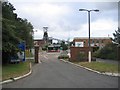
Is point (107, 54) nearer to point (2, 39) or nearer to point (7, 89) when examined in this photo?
point (2, 39)

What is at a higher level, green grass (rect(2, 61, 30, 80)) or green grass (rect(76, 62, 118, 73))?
green grass (rect(2, 61, 30, 80))

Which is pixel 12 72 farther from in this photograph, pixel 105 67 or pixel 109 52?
pixel 109 52

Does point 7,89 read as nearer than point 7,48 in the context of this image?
Yes

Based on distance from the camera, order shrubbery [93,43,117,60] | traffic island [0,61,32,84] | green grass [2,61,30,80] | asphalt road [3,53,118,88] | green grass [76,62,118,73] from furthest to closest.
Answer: shrubbery [93,43,117,60]
green grass [76,62,118,73]
green grass [2,61,30,80]
traffic island [0,61,32,84]
asphalt road [3,53,118,88]

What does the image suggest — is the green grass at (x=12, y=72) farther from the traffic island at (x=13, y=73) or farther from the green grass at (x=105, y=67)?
the green grass at (x=105, y=67)

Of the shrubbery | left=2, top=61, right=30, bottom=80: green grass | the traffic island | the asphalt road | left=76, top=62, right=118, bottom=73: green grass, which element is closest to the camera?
the asphalt road

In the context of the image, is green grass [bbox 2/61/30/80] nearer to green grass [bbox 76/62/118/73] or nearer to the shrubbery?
green grass [bbox 76/62/118/73]

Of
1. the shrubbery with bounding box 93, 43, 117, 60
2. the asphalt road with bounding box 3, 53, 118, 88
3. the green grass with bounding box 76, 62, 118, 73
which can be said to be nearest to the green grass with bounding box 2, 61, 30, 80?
the asphalt road with bounding box 3, 53, 118, 88

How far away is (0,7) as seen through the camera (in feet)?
130

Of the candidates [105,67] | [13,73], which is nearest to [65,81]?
[13,73]

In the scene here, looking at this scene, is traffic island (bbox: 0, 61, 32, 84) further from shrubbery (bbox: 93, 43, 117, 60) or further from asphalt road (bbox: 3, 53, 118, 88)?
shrubbery (bbox: 93, 43, 117, 60)

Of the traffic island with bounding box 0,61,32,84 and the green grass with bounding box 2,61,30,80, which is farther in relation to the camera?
the green grass with bounding box 2,61,30,80

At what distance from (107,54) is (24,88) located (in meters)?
52.7

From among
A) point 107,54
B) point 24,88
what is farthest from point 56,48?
point 24,88
